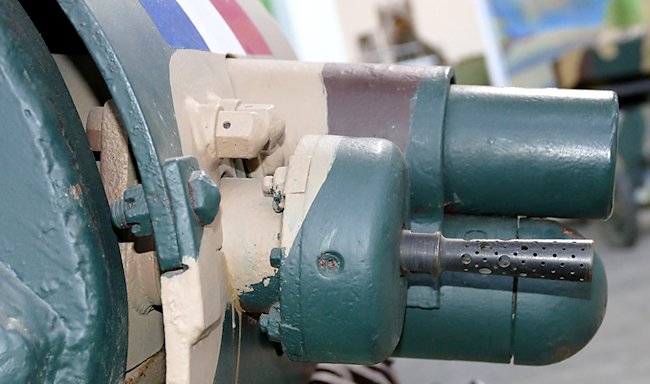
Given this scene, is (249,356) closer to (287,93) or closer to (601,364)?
(287,93)

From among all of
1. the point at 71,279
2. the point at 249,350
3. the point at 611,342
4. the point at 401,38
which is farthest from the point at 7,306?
the point at 401,38

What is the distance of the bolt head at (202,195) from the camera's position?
0.51m

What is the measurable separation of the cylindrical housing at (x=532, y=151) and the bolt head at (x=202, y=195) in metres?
0.22

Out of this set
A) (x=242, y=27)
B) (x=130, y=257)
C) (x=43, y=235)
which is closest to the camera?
(x=43, y=235)

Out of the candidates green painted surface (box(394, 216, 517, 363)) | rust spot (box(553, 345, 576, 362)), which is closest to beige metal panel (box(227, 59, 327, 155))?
green painted surface (box(394, 216, 517, 363))

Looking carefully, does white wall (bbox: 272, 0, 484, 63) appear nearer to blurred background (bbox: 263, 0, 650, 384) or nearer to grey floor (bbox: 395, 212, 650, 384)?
blurred background (bbox: 263, 0, 650, 384)

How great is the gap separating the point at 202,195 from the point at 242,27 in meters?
0.34

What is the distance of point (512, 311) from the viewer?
2.28 feet

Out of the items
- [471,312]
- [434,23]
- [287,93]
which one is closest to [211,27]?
[287,93]

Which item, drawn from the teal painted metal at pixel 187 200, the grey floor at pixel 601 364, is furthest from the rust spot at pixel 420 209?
the grey floor at pixel 601 364

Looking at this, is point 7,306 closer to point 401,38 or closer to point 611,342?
point 611,342

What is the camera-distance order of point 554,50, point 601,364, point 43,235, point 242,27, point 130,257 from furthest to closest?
1. point 554,50
2. point 601,364
3. point 242,27
4. point 130,257
5. point 43,235

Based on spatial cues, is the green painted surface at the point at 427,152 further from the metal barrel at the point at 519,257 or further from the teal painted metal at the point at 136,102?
the teal painted metal at the point at 136,102

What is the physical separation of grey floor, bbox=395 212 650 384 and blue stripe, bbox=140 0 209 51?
127 centimetres
